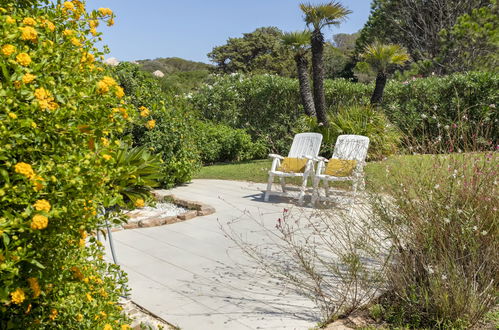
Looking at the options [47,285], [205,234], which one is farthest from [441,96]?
[47,285]

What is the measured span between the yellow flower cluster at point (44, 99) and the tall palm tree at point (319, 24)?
29.6 ft

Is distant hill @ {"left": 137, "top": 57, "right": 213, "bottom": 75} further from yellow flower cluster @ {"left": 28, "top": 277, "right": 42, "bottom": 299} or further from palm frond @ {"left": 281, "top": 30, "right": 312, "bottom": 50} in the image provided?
yellow flower cluster @ {"left": 28, "top": 277, "right": 42, "bottom": 299}

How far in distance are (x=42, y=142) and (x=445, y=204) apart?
238cm

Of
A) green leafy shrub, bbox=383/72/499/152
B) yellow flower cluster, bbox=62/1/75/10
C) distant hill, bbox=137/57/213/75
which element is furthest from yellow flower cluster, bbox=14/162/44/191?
distant hill, bbox=137/57/213/75

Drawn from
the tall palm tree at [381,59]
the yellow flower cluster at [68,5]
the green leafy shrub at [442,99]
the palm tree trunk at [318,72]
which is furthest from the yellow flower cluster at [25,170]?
the tall palm tree at [381,59]

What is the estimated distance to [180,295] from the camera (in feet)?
10.6

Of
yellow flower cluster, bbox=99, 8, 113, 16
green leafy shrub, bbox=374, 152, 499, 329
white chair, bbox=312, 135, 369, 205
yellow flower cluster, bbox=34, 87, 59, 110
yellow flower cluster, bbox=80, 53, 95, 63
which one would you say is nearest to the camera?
yellow flower cluster, bbox=34, 87, 59, 110

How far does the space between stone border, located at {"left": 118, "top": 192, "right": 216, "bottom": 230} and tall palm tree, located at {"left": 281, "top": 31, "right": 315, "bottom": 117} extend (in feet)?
18.1

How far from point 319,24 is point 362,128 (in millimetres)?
2463

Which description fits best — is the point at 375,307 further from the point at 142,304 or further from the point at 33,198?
the point at 33,198

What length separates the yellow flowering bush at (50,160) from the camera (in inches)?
60.8

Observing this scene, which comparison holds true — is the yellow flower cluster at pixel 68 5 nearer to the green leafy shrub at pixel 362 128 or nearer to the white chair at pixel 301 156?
the white chair at pixel 301 156

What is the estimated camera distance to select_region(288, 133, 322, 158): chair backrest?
23.0ft

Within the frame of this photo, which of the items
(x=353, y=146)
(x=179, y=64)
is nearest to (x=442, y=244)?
(x=353, y=146)
